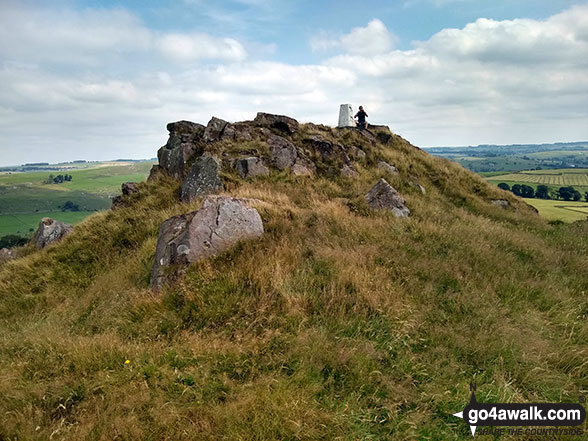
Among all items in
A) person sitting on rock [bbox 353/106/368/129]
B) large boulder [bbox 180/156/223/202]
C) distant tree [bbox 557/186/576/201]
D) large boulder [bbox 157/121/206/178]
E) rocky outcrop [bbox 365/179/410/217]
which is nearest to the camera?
rocky outcrop [bbox 365/179/410/217]

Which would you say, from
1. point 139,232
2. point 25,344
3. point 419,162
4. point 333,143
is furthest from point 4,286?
point 419,162

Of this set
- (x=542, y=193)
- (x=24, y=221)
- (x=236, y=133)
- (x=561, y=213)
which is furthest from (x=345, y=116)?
(x=24, y=221)

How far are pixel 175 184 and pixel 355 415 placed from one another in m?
13.9

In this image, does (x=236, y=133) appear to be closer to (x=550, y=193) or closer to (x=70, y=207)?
(x=550, y=193)

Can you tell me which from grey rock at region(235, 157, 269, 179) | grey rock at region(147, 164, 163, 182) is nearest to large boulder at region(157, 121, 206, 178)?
grey rock at region(147, 164, 163, 182)

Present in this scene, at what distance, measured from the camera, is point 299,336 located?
518cm

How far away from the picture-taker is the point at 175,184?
15336 millimetres

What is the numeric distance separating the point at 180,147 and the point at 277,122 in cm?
685

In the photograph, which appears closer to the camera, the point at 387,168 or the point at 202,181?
the point at 202,181

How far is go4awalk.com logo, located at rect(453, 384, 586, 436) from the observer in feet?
13.4

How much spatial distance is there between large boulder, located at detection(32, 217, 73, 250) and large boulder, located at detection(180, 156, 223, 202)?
5673mm

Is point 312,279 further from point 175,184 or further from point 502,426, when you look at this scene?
point 175,184

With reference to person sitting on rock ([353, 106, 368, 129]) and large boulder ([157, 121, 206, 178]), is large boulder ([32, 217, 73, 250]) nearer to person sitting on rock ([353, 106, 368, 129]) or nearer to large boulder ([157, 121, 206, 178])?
large boulder ([157, 121, 206, 178])

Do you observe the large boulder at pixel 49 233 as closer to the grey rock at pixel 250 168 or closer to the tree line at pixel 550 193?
the grey rock at pixel 250 168
